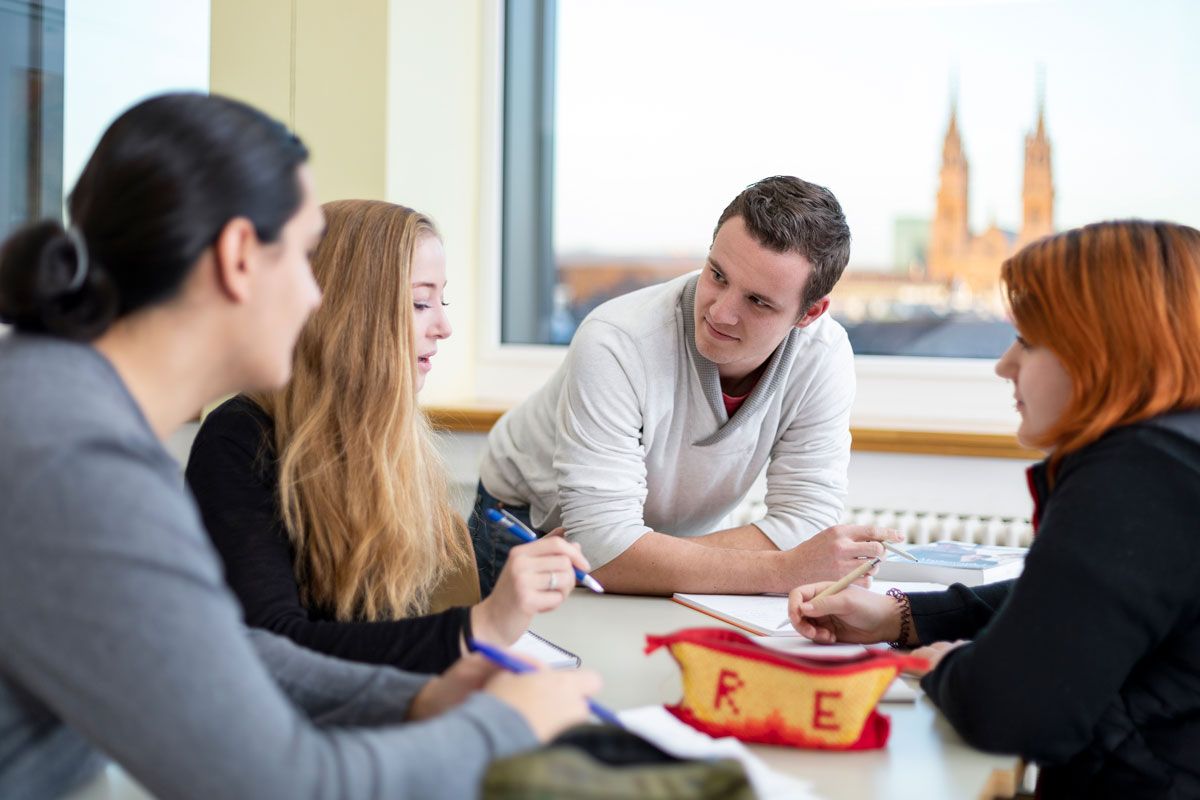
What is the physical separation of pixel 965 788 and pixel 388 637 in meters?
0.65

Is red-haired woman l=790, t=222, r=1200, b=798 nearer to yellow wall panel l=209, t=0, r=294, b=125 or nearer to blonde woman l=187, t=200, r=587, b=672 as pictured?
blonde woman l=187, t=200, r=587, b=672

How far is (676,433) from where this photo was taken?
2.24 metres

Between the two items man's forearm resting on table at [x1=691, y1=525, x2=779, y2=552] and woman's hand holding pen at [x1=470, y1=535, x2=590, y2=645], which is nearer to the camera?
woman's hand holding pen at [x1=470, y1=535, x2=590, y2=645]

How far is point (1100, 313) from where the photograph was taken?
4.22 feet

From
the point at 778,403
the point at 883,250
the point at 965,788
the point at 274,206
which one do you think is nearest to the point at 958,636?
the point at 965,788

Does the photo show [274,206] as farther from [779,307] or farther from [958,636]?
[779,307]

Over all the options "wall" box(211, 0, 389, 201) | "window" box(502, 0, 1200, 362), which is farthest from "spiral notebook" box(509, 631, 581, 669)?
"window" box(502, 0, 1200, 362)

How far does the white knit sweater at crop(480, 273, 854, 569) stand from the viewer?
6.87 feet

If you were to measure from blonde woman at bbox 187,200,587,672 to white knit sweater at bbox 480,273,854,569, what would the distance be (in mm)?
468

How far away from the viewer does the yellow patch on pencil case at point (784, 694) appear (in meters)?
1.20

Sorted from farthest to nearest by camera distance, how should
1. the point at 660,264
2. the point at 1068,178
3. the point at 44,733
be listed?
the point at 660,264, the point at 1068,178, the point at 44,733

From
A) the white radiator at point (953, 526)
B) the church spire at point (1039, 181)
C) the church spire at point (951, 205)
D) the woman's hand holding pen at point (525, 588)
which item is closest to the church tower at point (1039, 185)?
the church spire at point (1039, 181)

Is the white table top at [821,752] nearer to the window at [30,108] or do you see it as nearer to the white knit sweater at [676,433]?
the white knit sweater at [676,433]

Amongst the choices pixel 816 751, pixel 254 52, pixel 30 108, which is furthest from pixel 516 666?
pixel 254 52
